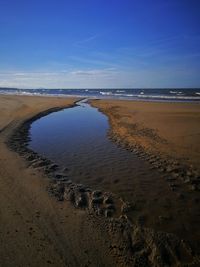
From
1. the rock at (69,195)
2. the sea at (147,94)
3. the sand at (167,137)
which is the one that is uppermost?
the sand at (167,137)

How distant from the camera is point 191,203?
24.0ft

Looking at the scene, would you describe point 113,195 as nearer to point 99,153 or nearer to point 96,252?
point 96,252

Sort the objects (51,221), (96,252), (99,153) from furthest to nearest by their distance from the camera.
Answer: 1. (99,153)
2. (51,221)
3. (96,252)

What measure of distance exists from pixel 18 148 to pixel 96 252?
8461mm

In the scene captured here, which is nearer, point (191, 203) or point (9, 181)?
point (191, 203)

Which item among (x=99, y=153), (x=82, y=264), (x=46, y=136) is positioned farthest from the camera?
(x=46, y=136)

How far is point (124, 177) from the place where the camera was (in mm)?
9188

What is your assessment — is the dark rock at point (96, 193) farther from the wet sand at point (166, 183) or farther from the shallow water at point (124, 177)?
the wet sand at point (166, 183)

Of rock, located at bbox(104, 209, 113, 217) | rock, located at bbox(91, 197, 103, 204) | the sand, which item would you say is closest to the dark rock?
rock, located at bbox(91, 197, 103, 204)

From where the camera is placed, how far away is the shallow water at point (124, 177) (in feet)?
21.3

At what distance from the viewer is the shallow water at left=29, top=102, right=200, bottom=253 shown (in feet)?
21.3

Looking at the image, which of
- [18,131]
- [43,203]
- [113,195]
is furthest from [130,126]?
[43,203]

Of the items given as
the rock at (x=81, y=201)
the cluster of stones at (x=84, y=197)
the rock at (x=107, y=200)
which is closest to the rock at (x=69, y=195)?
the cluster of stones at (x=84, y=197)

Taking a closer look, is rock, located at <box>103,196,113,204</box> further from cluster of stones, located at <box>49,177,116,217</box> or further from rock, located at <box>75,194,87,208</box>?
rock, located at <box>75,194,87,208</box>
